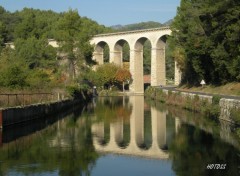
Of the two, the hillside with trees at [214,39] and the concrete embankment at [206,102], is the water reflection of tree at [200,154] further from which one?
the hillside with trees at [214,39]

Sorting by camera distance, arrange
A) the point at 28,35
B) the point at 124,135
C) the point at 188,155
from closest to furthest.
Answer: the point at 188,155 → the point at 124,135 → the point at 28,35

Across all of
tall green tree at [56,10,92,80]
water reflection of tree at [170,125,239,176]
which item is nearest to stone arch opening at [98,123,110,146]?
water reflection of tree at [170,125,239,176]

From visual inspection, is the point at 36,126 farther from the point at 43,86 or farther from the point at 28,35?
the point at 28,35

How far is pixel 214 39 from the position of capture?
47.2 meters

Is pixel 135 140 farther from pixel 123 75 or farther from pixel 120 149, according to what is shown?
pixel 123 75

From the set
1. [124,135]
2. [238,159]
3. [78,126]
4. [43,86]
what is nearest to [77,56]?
[43,86]

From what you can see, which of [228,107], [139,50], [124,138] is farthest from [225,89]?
[139,50]

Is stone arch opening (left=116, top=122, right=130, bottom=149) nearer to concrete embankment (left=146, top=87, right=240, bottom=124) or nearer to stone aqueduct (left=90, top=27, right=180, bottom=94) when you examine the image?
concrete embankment (left=146, top=87, right=240, bottom=124)

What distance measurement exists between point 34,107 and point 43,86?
13.8m

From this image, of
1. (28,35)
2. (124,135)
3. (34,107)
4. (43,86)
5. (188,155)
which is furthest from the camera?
(28,35)

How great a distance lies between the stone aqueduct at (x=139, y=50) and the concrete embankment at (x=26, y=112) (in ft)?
155

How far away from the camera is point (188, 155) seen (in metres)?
19.8

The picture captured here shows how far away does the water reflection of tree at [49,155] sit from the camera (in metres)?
17.0

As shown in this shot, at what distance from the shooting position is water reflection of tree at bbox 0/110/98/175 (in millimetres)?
16969
